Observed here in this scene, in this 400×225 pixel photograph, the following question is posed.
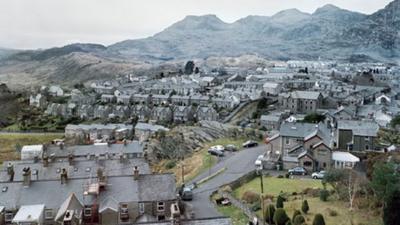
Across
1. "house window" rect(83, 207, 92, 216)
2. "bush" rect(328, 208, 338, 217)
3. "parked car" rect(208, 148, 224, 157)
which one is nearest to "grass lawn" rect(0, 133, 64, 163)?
"parked car" rect(208, 148, 224, 157)

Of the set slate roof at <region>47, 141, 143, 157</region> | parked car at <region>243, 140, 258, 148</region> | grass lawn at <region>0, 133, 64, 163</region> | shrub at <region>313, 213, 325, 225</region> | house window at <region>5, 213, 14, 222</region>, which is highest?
house window at <region>5, 213, 14, 222</region>

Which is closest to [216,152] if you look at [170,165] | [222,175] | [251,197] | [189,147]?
[170,165]

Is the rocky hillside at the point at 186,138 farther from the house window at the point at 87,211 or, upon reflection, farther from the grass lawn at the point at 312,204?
the house window at the point at 87,211

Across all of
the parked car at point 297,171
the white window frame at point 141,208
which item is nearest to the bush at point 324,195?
the parked car at point 297,171

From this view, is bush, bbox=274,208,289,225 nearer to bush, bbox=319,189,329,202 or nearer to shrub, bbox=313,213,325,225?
shrub, bbox=313,213,325,225

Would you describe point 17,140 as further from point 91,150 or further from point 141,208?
point 141,208

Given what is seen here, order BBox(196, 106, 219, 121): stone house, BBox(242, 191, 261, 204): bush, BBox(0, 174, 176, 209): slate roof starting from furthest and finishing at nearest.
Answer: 1. BBox(196, 106, 219, 121): stone house
2. BBox(242, 191, 261, 204): bush
3. BBox(0, 174, 176, 209): slate roof

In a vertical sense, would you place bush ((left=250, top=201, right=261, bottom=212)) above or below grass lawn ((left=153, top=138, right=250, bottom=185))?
above
